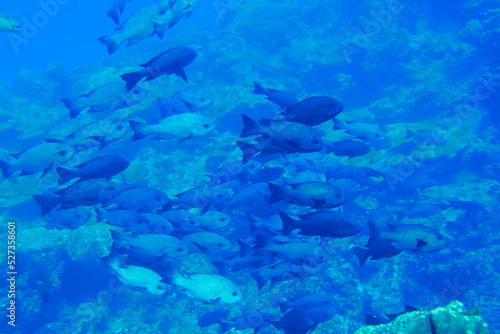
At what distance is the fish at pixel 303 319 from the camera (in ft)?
14.5

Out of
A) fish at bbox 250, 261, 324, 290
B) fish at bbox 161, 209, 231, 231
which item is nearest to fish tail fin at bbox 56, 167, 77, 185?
fish at bbox 161, 209, 231, 231

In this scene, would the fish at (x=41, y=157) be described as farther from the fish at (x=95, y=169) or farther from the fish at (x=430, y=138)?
the fish at (x=430, y=138)

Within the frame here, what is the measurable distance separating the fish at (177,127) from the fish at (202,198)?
977mm

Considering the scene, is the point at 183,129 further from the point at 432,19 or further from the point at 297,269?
the point at 432,19

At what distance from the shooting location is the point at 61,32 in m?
79.6

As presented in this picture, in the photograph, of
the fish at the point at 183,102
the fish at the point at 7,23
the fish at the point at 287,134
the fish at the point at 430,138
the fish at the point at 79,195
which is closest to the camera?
the fish at the point at 287,134

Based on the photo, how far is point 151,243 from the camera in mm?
5207

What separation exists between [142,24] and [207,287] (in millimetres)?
4675

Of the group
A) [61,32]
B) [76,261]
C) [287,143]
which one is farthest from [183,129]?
[61,32]

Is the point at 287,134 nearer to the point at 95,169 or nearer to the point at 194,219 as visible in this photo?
the point at 95,169

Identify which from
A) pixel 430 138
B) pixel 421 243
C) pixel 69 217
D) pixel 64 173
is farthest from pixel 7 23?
pixel 430 138

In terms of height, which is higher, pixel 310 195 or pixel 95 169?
pixel 95 169

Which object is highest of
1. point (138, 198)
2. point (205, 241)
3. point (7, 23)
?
point (7, 23)

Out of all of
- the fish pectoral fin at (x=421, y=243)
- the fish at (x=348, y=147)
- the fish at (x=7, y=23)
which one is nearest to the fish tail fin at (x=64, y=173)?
the fish at (x=7, y=23)
